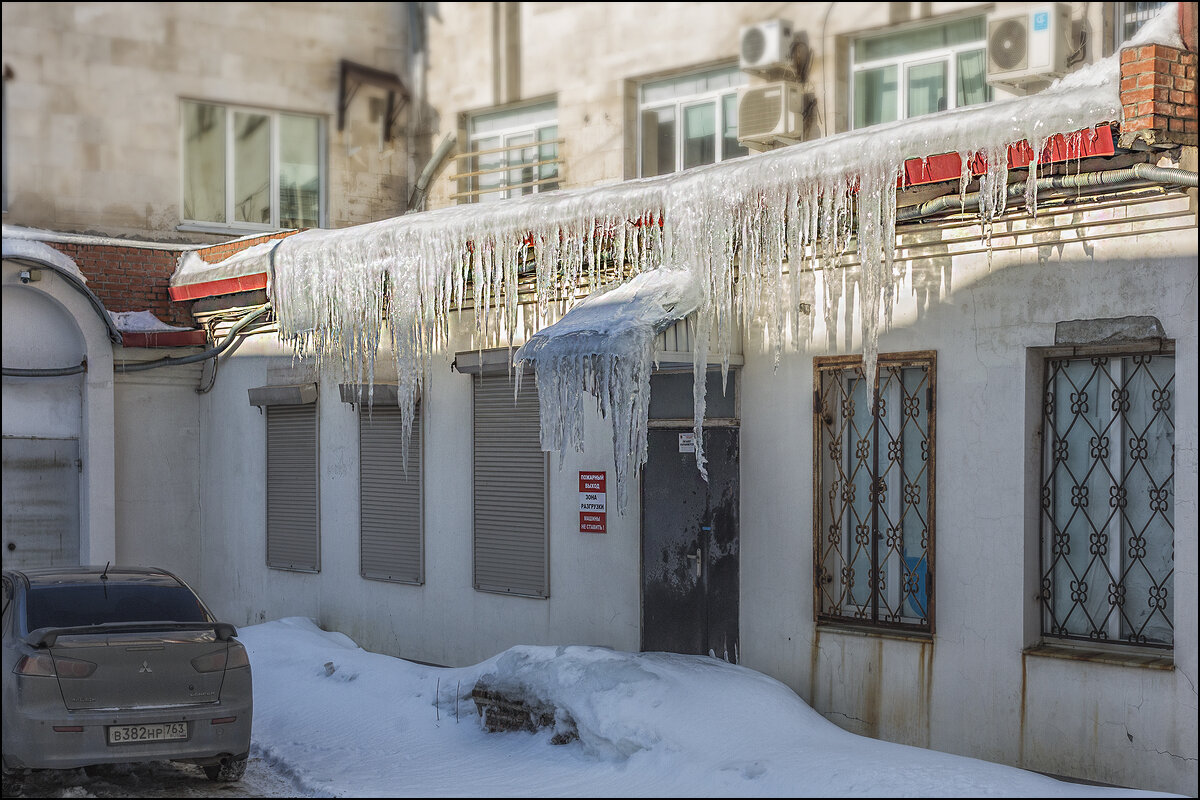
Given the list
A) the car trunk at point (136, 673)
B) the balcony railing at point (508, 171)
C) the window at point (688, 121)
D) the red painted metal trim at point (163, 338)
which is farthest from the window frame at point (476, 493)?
the balcony railing at point (508, 171)

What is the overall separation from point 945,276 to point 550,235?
351 centimetres

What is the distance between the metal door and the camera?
48.7ft

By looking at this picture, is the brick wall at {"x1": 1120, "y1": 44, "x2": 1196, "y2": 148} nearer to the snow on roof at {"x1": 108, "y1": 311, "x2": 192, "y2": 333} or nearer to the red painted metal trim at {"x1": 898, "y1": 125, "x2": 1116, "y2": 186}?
the red painted metal trim at {"x1": 898, "y1": 125, "x2": 1116, "y2": 186}

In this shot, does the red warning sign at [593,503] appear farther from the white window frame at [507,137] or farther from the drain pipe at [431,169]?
the drain pipe at [431,169]

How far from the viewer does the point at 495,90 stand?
1933 centimetres

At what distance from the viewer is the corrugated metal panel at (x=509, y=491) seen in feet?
38.3

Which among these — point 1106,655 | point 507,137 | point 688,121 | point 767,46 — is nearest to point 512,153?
point 507,137

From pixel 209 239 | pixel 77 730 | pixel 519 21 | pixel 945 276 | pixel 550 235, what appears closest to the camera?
pixel 77 730

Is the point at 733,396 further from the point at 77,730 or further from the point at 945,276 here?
the point at 77,730

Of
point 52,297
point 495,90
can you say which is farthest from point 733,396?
point 495,90

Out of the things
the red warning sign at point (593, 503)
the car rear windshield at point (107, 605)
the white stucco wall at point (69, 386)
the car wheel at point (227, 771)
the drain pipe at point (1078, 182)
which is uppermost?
the drain pipe at point (1078, 182)

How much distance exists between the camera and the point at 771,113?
15.8m

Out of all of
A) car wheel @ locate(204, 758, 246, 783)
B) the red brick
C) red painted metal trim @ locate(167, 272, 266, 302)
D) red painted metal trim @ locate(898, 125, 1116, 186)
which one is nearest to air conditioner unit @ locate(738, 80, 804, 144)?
red painted metal trim @ locate(167, 272, 266, 302)

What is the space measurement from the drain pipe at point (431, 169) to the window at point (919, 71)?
21.1 feet
